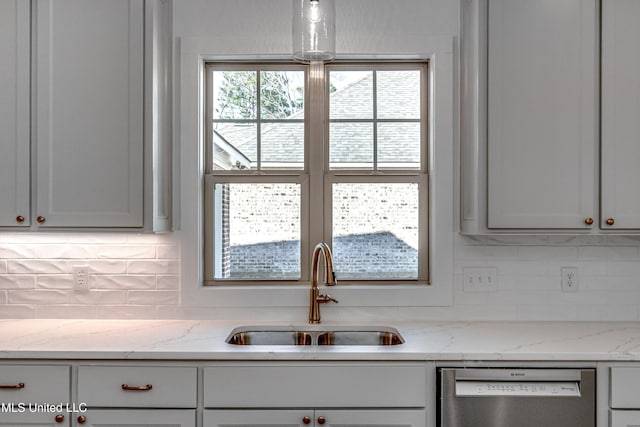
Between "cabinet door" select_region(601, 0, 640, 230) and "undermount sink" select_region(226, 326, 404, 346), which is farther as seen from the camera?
"undermount sink" select_region(226, 326, 404, 346)

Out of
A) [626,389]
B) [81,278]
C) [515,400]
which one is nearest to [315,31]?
[515,400]

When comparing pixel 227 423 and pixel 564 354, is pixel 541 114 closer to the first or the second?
pixel 564 354

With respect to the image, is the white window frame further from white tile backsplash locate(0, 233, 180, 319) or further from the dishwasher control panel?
the dishwasher control panel

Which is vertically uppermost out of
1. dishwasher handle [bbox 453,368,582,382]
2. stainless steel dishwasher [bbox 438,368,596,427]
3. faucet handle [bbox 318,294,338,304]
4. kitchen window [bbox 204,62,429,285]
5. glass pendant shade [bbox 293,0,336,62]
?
glass pendant shade [bbox 293,0,336,62]

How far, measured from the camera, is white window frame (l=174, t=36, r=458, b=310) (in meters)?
2.68

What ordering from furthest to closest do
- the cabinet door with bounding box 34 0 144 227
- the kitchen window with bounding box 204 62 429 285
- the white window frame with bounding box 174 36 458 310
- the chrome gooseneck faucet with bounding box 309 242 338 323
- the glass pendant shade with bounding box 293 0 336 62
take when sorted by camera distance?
the kitchen window with bounding box 204 62 429 285, the white window frame with bounding box 174 36 458 310, the chrome gooseneck faucet with bounding box 309 242 338 323, the cabinet door with bounding box 34 0 144 227, the glass pendant shade with bounding box 293 0 336 62

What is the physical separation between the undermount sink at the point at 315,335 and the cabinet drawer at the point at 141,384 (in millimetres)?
473

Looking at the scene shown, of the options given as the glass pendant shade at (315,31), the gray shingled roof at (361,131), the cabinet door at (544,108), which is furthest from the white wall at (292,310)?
the glass pendant shade at (315,31)

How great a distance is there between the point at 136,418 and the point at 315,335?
0.83m

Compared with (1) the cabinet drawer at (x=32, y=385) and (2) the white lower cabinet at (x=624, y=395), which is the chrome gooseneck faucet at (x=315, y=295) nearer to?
(1) the cabinet drawer at (x=32, y=385)

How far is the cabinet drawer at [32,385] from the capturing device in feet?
6.95

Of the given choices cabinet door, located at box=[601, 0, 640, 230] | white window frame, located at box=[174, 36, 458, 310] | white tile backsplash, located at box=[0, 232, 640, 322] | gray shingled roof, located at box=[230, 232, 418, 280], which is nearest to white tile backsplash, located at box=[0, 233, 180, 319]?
white tile backsplash, located at box=[0, 232, 640, 322]

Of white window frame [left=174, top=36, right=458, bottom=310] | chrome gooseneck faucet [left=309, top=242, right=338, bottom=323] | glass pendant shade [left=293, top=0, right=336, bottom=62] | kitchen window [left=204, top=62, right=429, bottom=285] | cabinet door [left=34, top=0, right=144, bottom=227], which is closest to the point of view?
glass pendant shade [left=293, top=0, right=336, bottom=62]

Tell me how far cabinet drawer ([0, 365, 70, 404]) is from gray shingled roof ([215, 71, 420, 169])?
→ 1260mm
